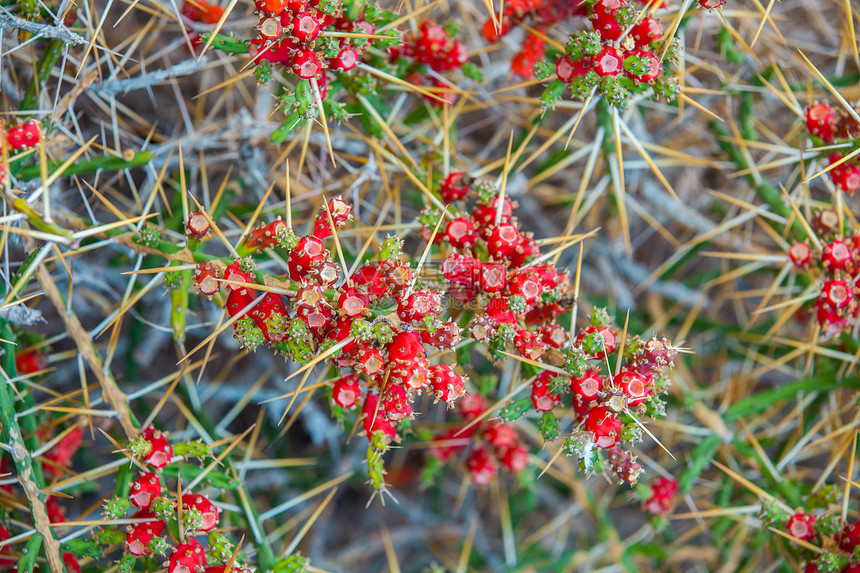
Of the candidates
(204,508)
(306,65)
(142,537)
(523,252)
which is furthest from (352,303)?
(142,537)

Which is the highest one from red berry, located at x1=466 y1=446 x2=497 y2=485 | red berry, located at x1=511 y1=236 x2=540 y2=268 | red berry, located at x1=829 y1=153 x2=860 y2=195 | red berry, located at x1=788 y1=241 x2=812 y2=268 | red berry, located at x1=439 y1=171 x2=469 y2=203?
red berry, located at x1=829 y1=153 x2=860 y2=195

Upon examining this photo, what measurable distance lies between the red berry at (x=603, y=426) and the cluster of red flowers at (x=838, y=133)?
1.21 m

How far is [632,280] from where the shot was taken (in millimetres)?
3416

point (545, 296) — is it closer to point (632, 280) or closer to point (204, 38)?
point (204, 38)

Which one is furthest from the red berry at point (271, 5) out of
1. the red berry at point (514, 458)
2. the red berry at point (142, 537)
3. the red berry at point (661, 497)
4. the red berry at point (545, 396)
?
the red berry at point (661, 497)

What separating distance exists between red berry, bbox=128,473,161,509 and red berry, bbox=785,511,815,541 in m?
1.92

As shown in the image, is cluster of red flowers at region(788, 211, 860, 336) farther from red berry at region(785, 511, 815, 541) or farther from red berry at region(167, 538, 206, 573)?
red berry at region(167, 538, 206, 573)

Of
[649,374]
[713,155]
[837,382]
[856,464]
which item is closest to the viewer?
[649,374]

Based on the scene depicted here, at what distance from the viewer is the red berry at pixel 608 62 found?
1745 millimetres

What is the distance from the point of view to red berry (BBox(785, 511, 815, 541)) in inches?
80.4

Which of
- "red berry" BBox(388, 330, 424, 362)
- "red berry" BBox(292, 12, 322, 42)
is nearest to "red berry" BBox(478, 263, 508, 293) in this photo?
"red berry" BBox(388, 330, 424, 362)

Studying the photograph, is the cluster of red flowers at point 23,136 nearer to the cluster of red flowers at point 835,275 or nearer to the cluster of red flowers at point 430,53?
the cluster of red flowers at point 430,53

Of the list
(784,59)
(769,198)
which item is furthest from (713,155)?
(769,198)

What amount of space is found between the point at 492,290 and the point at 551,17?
3.52 ft
